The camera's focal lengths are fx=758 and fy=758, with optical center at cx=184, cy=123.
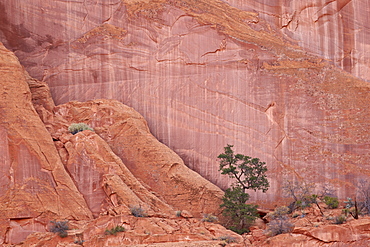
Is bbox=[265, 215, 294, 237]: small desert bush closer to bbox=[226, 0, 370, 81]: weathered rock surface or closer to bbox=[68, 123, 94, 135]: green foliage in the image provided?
bbox=[68, 123, 94, 135]: green foliage

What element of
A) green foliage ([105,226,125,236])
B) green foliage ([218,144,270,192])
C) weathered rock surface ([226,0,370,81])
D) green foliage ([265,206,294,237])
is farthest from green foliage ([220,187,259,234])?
weathered rock surface ([226,0,370,81])

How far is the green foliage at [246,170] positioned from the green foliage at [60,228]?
273 inches

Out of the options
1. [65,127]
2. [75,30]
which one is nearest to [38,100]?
[65,127]

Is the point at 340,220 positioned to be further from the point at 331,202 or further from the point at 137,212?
the point at 137,212

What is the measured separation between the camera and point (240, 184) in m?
31.1

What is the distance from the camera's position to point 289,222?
2678cm

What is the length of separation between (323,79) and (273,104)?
2.47 meters

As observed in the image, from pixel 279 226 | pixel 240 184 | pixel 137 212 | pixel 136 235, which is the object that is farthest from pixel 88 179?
pixel 279 226

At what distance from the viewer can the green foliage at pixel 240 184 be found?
28656 millimetres

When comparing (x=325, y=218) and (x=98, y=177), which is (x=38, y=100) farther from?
(x=325, y=218)

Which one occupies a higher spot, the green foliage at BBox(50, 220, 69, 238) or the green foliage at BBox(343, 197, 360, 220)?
the green foliage at BBox(343, 197, 360, 220)

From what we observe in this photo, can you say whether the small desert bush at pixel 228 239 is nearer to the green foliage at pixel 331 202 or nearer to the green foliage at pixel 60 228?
the green foliage at pixel 331 202

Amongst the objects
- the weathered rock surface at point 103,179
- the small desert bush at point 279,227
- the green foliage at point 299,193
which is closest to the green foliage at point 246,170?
the green foliage at point 299,193

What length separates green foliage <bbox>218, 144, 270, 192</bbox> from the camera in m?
29.9
